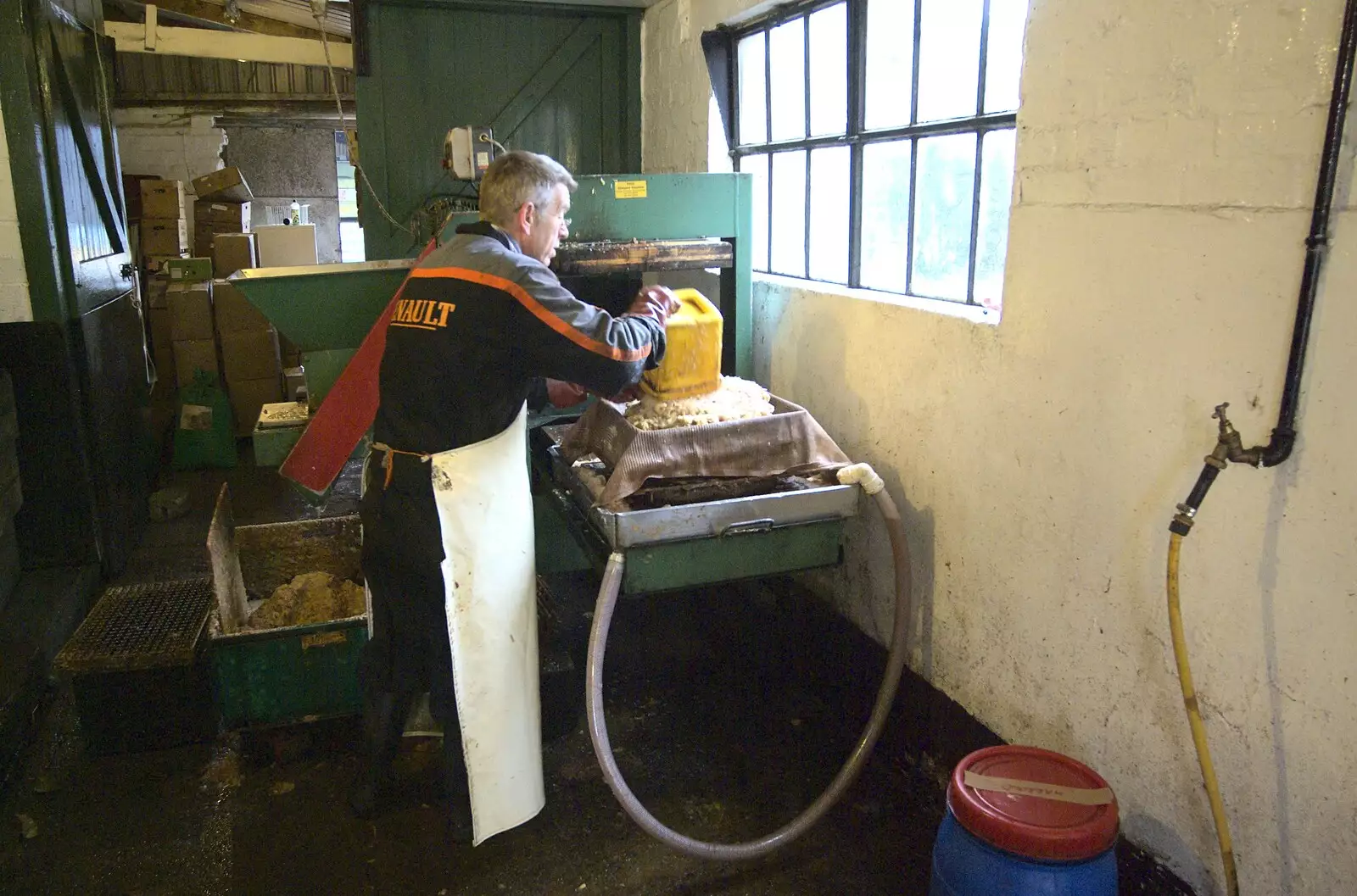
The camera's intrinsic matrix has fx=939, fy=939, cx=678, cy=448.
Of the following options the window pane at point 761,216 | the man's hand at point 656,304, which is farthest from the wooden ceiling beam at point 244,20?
the man's hand at point 656,304

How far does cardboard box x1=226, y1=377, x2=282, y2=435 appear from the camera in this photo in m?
5.56

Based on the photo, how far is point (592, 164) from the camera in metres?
4.22

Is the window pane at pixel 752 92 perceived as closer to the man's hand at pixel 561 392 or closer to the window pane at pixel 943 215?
the window pane at pixel 943 215

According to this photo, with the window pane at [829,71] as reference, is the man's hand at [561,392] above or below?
below

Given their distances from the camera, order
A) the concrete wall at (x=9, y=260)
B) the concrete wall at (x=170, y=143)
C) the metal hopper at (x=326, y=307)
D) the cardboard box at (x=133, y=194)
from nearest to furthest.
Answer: the metal hopper at (x=326, y=307), the concrete wall at (x=9, y=260), the cardboard box at (x=133, y=194), the concrete wall at (x=170, y=143)

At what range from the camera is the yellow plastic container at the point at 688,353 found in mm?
2268

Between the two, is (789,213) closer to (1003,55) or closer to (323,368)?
(1003,55)

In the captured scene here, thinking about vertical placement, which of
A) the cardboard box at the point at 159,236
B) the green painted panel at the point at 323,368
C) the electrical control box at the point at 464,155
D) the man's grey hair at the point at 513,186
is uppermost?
the electrical control box at the point at 464,155

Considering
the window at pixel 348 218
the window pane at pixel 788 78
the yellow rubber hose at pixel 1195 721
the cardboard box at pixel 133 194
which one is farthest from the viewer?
the window at pixel 348 218

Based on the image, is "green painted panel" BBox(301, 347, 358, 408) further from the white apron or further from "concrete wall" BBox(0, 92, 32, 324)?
"concrete wall" BBox(0, 92, 32, 324)

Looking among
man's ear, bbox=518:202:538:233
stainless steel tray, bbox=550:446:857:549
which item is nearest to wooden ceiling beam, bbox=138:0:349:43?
man's ear, bbox=518:202:538:233

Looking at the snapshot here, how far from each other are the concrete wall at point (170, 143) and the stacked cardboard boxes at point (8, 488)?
16.1 ft

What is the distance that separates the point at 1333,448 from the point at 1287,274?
264 mm

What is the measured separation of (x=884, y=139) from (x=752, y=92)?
92 centimetres
